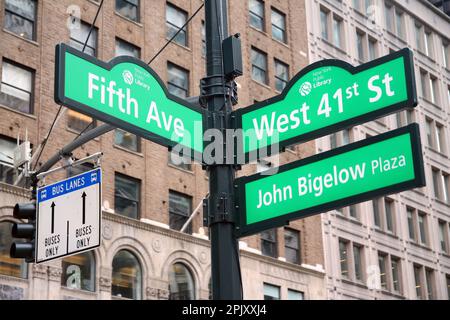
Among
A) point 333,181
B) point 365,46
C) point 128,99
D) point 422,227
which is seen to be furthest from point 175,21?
point 333,181

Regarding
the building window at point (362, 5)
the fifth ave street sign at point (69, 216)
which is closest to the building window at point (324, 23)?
the building window at point (362, 5)

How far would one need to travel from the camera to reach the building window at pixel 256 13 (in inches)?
1558

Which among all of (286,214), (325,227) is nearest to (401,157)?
(286,214)

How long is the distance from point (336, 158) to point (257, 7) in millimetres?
34089

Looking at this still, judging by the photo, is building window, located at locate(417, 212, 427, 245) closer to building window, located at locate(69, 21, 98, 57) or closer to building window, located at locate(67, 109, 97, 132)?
building window, located at locate(69, 21, 98, 57)

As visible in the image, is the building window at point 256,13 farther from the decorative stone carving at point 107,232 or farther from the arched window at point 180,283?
the decorative stone carving at point 107,232

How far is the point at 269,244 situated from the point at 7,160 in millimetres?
13817

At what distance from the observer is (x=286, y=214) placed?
695cm

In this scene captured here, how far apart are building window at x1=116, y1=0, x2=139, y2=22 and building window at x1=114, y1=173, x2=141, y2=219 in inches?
267

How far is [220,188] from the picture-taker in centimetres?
732

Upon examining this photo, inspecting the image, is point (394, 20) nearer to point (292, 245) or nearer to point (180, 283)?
point (292, 245)

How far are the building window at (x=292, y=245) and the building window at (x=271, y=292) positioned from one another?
6.22ft

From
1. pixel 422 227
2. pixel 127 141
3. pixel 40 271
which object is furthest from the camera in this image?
pixel 422 227
